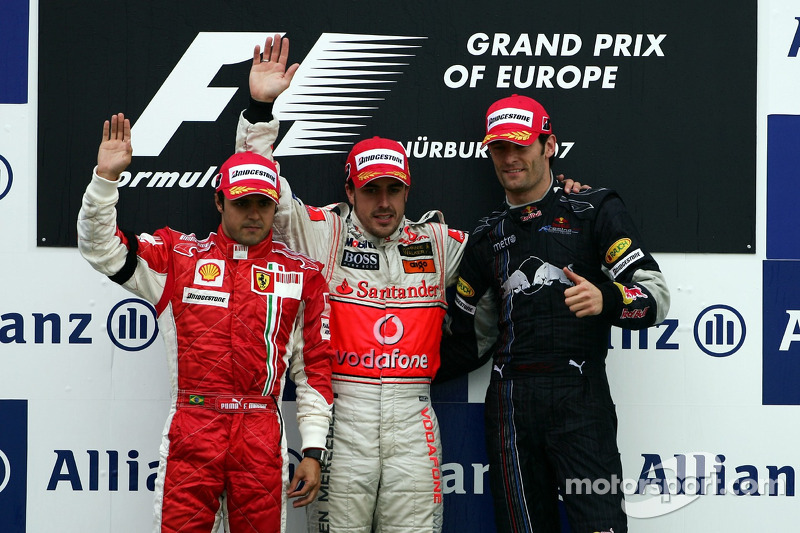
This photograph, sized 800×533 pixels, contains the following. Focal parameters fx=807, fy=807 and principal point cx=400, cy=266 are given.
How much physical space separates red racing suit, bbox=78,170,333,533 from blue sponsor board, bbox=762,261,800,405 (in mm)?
1981

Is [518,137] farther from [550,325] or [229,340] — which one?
[229,340]

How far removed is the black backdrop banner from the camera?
3.59 metres

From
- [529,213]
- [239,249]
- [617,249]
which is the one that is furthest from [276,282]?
[617,249]

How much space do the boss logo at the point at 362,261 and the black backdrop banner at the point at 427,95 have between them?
1.41 ft

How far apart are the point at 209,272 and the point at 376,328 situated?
2.24ft

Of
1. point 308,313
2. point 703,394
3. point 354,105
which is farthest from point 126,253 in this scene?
point 703,394

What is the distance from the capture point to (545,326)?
304 centimetres

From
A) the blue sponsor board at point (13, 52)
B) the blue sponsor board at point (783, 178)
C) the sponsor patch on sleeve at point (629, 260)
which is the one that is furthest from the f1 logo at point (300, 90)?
the blue sponsor board at point (783, 178)

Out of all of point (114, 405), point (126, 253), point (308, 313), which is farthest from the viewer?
point (114, 405)

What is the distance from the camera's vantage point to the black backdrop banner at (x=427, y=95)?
11.8 feet

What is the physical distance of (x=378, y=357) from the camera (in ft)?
10.3

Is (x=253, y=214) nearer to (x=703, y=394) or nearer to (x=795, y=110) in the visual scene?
(x=703, y=394)

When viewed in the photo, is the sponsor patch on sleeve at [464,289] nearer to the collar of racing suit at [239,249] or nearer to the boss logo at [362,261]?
the boss logo at [362,261]

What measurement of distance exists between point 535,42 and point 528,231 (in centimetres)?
99
